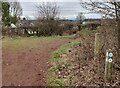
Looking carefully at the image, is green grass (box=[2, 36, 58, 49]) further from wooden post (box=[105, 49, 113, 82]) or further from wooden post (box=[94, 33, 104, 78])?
wooden post (box=[105, 49, 113, 82])

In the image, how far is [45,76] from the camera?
345 inches

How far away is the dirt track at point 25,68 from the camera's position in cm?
834

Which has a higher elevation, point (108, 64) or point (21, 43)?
point (108, 64)

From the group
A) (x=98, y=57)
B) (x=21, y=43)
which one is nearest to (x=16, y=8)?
(x=21, y=43)

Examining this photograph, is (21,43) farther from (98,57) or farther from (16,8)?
(16,8)

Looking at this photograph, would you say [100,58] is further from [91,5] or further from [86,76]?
[91,5]

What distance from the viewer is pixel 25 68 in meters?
10.1

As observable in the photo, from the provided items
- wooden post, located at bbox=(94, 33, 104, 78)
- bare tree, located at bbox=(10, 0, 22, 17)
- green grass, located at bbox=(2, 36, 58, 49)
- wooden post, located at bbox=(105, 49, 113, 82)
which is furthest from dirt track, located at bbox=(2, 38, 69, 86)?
bare tree, located at bbox=(10, 0, 22, 17)

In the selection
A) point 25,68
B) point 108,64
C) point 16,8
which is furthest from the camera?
point 16,8

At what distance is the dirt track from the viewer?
27.4 ft

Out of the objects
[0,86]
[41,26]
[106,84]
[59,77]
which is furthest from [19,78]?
[41,26]

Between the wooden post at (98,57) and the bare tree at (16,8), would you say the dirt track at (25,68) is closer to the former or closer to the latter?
the wooden post at (98,57)

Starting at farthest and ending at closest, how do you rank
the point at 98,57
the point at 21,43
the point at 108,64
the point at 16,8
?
the point at 16,8 → the point at 21,43 → the point at 98,57 → the point at 108,64

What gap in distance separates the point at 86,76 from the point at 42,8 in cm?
3142
